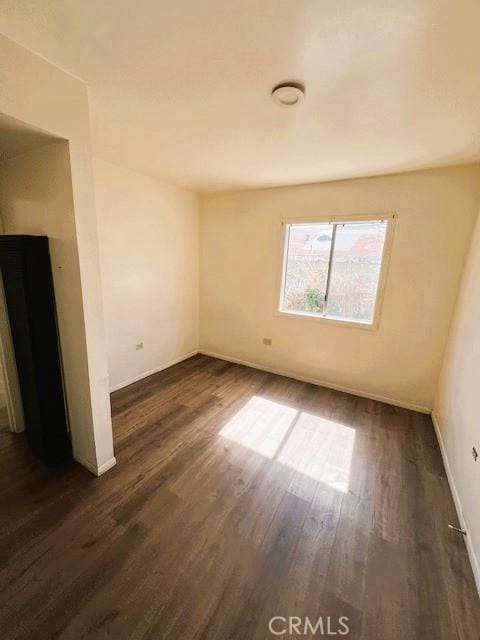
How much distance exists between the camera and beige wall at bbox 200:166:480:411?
252 cm

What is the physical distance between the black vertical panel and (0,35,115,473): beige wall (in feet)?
0.72

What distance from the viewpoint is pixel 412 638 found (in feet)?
3.60

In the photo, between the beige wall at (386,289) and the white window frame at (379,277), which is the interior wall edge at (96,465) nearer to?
the beige wall at (386,289)

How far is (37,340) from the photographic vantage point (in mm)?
1695

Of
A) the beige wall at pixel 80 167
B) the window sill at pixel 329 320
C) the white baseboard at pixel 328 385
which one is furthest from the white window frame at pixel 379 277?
the beige wall at pixel 80 167

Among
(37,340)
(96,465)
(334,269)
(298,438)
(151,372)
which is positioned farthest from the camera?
(151,372)

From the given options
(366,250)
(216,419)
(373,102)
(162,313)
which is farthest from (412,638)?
(162,313)

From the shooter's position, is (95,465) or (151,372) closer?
(95,465)

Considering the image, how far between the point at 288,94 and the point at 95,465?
8.84 ft

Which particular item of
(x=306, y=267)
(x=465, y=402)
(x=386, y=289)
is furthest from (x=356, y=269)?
(x=465, y=402)

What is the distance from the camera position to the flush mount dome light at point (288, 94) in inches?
54.0

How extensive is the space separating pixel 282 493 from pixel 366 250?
8.47 feet

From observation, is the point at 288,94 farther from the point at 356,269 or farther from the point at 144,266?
the point at 144,266

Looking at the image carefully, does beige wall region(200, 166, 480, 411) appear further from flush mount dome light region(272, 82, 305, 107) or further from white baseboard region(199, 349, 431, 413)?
flush mount dome light region(272, 82, 305, 107)
